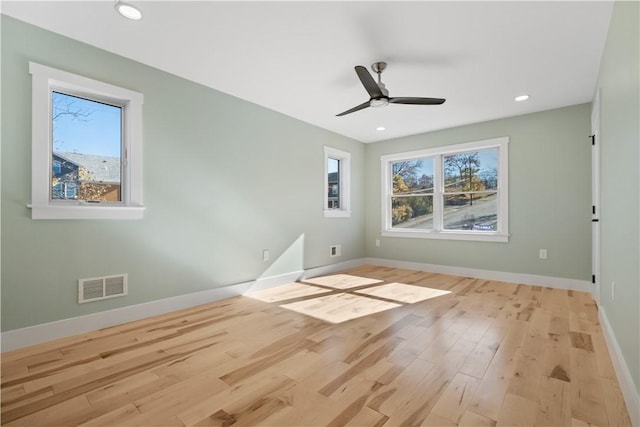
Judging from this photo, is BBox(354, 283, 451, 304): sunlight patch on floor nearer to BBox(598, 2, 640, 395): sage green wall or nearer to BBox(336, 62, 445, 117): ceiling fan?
BBox(598, 2, 640, 395): sage green wall

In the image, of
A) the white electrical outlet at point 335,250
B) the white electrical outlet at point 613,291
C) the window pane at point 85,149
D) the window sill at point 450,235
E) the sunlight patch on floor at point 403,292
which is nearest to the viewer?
the white electrical outlet at point 613,291

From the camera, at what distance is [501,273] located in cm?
441

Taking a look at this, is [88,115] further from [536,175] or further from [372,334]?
[536,175]

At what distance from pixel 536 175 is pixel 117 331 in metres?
5.38

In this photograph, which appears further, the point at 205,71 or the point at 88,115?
the point at 205,71

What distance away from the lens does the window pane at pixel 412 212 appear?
527 centimetres

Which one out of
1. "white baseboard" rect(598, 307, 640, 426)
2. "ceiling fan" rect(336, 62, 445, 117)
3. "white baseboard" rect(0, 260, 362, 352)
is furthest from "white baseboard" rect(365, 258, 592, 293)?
"ceiling fan" rect(336, 62, 445, 117)

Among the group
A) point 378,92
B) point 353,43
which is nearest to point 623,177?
point 378,92

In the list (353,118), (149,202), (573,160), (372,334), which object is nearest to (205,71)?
(149,202)

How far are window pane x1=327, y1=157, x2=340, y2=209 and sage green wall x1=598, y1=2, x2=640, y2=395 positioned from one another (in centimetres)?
366

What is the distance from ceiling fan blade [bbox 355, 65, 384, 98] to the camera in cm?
253

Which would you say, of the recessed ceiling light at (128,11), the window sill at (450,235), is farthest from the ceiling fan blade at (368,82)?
the window sill at (450,235)

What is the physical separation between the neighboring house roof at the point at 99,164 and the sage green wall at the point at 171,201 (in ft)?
0.84

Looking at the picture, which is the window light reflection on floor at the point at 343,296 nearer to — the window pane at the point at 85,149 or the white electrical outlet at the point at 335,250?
the white electrical outlet at the point at 335,250
